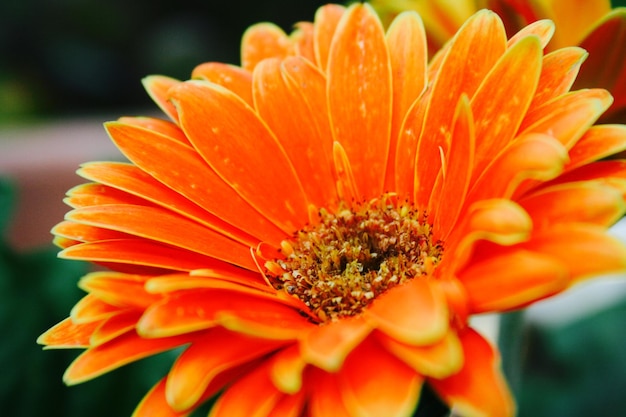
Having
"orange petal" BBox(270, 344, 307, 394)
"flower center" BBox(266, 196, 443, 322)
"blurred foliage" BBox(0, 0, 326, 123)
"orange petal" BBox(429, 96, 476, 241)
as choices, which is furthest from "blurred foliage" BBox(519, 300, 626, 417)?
"blurred foliage" BBox(0, 0, 326, 123)

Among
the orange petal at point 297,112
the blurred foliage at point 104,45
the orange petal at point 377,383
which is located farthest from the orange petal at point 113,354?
the blurred foliage at point 104,45

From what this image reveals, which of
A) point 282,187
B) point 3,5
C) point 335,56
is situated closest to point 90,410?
point 282,187

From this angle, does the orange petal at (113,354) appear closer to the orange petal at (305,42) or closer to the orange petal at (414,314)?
the orange petal at (414,314)

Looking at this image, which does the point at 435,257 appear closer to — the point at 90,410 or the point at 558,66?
the point at 558,66

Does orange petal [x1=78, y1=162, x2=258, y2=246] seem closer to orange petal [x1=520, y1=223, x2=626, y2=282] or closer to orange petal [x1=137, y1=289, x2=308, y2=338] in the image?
orange petal [x1=137, y1=289, x2=308, y2=338]

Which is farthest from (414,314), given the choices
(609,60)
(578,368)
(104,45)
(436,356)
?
(104,45)

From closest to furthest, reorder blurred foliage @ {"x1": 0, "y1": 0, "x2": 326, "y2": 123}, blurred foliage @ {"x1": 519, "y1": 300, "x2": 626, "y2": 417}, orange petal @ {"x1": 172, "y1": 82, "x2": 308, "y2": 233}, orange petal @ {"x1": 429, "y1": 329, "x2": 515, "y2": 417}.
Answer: orange petal @ {"x1": 429, "y1": 329, "x2": 515, "y2": 417} < orange petal @ {"x1": 172, "y1": 82, "x2": 308, "y2": 233} < blurred foliage @ {"x1": 519, "y1": 300, "x2": 626, "y2": 417} < blurred foliage @ {"x1": 0, "y1": 0, "x2": 326, "y2": 123}

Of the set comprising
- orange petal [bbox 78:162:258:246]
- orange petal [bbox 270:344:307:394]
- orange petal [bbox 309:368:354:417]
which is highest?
orange petal [bbox 78:162:258:246]
